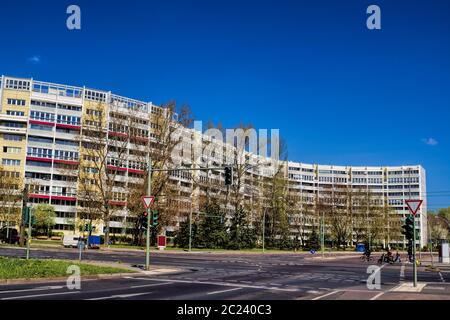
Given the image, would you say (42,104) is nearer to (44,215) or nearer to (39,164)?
(39,164)

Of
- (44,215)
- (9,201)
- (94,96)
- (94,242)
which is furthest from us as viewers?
(94,96)

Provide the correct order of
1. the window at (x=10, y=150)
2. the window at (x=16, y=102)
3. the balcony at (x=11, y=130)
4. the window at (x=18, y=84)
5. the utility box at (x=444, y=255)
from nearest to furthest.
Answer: the utility box at (x=444, y=255) < the balcony at (x=11, y=130) < the window at (x=10, y=150) < the window at (x=16, y=102) < the window at (x=18, y=84)

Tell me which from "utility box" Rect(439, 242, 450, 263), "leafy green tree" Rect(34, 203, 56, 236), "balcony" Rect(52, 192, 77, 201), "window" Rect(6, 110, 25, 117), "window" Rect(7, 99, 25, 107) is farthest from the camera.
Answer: "window" Rect(7, 99, 25, 107)

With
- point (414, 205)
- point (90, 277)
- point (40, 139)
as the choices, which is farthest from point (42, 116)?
point (414, 205)

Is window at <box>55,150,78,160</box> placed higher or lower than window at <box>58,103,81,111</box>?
lower

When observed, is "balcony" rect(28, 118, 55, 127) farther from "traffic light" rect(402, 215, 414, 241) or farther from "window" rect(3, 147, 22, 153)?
"traffic light" rect(402, 215, 414, 241)

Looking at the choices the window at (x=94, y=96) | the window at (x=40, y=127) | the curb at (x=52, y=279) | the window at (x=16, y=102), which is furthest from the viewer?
the window at (x=94, y=96)

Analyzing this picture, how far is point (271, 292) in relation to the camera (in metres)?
17.7

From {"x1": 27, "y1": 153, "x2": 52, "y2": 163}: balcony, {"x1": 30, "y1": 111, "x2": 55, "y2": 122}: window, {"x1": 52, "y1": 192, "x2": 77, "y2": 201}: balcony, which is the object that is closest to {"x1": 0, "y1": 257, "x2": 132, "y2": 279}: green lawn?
{"x1": 52, "y1": 192, "x2": 77, "y2": 201}: balcony

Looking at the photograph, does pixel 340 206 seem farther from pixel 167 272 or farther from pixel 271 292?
pixel 271 292

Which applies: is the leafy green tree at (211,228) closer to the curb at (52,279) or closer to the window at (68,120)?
the window at (68,120)

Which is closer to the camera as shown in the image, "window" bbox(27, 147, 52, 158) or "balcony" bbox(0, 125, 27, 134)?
"balcony" bbox(0, 125, 27, 134)

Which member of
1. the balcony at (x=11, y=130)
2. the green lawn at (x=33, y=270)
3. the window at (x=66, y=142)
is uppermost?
the balcony at (x=11, y=130)

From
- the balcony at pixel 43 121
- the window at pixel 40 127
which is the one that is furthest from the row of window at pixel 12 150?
the balcony at pixel 43 121
